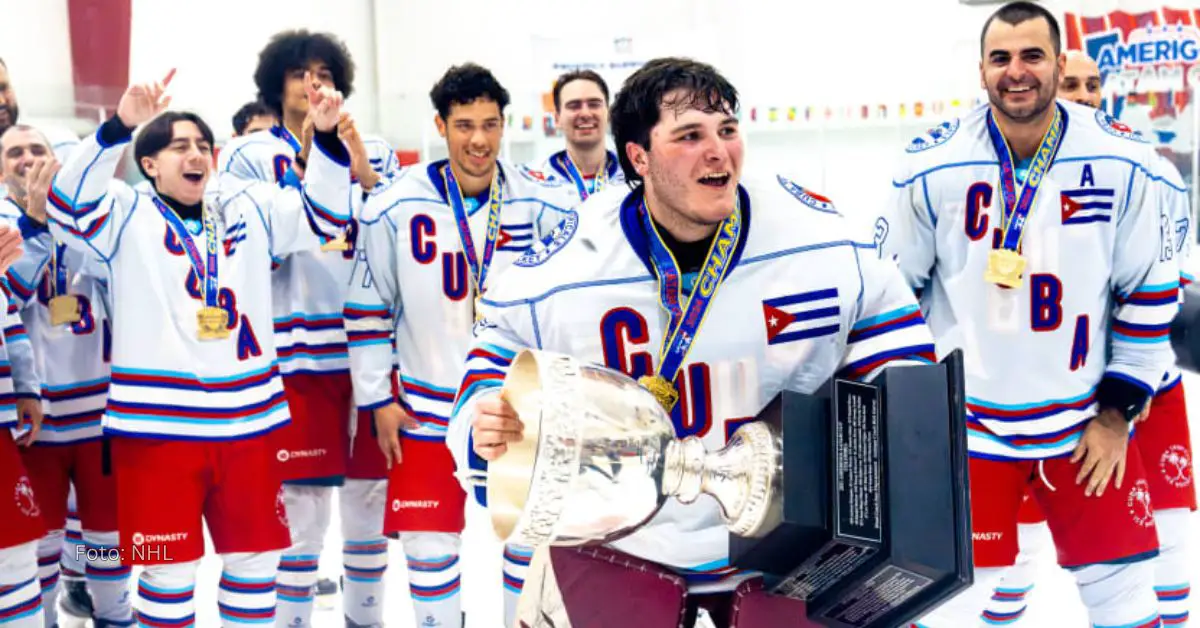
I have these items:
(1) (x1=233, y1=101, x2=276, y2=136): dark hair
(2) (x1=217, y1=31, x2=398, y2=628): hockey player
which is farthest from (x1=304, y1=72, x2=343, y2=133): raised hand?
(1) (x1=233, y1=101, x2=276, y2=136): dark hair

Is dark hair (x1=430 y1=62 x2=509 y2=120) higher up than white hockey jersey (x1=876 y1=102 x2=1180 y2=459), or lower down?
higher up

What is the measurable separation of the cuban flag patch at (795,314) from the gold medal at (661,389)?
186 mm

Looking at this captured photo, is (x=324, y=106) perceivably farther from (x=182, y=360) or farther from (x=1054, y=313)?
(x=1054, y=313)

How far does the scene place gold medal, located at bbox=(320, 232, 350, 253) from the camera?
380 cm

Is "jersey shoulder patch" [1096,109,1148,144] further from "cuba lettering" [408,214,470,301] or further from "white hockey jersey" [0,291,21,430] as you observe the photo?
"white hockey jersey" [0,291,21,430]

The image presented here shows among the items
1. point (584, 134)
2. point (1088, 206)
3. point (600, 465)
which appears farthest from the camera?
point (584, 134)

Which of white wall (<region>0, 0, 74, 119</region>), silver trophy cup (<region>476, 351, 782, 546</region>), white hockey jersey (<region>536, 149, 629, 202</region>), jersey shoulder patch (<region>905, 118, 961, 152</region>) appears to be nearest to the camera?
silver trophy cup (<region>476, 351, 782, 546</region>)

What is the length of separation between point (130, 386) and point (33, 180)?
670 mm

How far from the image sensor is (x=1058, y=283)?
291 cm

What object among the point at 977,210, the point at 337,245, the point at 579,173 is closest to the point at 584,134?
the point at 579,173

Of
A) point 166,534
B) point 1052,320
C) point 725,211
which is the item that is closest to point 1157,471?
point 1052,320

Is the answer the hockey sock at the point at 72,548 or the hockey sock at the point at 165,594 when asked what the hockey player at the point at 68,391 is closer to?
the hockey sock at the point at 72,548

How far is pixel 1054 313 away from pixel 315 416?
2259 millimetres

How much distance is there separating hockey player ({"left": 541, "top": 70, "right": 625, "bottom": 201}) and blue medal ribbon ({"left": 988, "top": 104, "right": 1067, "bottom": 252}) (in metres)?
1.78
